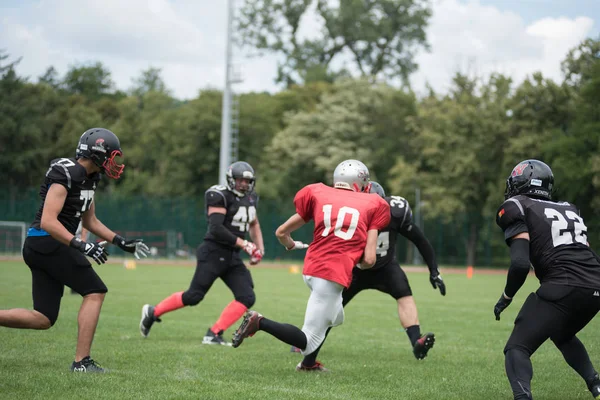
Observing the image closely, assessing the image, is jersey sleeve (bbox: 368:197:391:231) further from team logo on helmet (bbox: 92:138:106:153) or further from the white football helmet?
team logo on helmet (bbox: 92:138:106:153)

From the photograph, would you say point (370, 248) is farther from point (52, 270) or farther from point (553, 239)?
point (52, 270)

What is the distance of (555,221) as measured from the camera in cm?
521

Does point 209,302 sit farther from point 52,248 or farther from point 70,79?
point 70,79

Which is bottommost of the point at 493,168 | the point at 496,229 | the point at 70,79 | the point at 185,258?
the point at 185,258

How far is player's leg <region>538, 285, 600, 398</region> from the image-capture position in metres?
5.09

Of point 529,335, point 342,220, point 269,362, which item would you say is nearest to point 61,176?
point 342,220

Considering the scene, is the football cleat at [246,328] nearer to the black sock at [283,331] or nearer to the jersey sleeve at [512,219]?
the black sock at [283,331]

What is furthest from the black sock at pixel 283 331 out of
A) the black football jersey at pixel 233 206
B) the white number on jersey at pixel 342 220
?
the black football jersey at pixel 233 206

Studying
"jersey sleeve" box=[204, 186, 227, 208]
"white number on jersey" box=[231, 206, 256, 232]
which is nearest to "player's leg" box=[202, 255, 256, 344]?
"white number on jersey" box=[231, 206, 256, 232]

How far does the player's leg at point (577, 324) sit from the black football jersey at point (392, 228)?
7.59ft

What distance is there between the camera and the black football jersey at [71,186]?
5.97 meters

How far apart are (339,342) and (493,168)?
2722cm

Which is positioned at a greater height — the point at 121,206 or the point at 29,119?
the point at 29,119

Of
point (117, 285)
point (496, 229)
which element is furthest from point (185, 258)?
point (117, 285)
